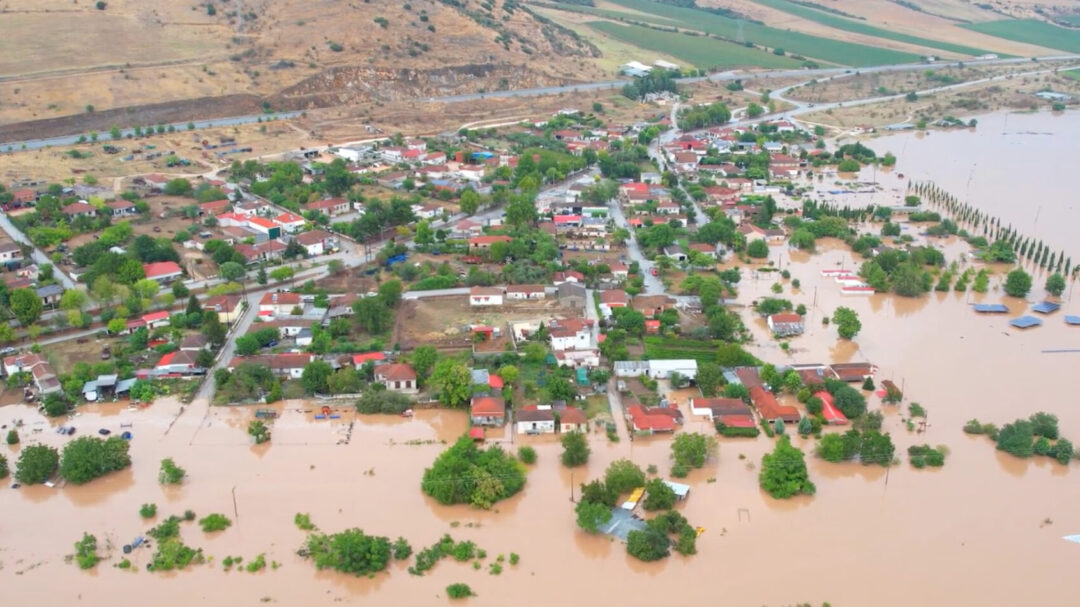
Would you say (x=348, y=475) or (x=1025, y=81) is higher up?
(x=1025, y=81)

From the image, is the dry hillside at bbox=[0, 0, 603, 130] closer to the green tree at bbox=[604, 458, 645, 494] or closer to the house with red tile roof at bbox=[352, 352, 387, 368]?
the house with red tile roof at bbox=[352, 352, 387, 368]

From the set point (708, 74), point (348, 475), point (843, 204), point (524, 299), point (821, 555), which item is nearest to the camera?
point (821, 555)

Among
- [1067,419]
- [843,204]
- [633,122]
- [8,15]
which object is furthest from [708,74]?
[1067,419]

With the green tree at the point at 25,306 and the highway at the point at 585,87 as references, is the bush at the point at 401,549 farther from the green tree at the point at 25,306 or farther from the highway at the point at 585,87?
the highway at the point at 585,87

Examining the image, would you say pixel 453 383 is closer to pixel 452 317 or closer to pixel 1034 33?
pixel 452 317

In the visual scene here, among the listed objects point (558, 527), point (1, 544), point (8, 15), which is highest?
point (8, 15)

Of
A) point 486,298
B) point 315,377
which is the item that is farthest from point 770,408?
point 315,377

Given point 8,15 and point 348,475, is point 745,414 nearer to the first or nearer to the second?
point 348,475
